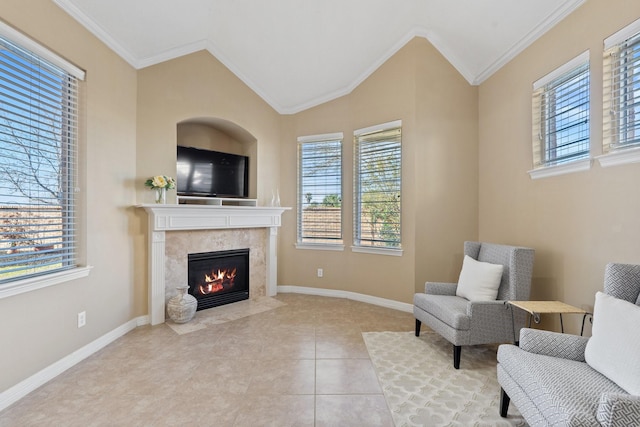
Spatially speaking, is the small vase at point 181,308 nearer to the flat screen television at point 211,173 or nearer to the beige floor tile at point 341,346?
the flat screen television at point 211,173

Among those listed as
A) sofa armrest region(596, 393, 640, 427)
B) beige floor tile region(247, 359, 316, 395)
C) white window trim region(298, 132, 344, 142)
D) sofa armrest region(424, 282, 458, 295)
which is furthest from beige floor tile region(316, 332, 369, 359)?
white window trim region(298, 132, 344, 142)

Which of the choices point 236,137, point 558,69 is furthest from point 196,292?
point 558,69

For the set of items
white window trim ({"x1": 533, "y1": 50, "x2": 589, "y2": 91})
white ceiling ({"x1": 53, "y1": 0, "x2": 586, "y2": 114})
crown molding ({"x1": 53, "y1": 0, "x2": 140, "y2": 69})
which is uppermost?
white ceiling ({"x1": 53, "y1": 0, "x2": 586, "y2": 114})

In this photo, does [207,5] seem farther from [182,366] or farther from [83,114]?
[182,366]

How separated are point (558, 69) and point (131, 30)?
395cm

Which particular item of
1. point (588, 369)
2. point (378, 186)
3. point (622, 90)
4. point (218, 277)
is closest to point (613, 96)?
point (622, 90)

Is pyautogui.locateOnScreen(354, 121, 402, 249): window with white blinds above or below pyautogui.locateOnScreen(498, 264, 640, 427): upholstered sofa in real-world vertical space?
above

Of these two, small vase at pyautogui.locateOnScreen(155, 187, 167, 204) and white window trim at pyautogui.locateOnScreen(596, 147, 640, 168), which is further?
small vase at pyautogui.locateOnScreen(155, 187, 167, 204)

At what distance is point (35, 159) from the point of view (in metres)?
2.29

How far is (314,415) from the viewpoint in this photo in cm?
192

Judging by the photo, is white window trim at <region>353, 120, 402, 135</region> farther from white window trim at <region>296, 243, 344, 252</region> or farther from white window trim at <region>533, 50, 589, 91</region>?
white window trim at <region>296, 243, 344, 252</region>

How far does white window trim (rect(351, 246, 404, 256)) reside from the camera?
156 inches

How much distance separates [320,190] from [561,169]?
2932 millimetres

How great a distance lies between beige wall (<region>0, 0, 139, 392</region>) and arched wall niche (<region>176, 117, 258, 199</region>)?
2.88 ft
